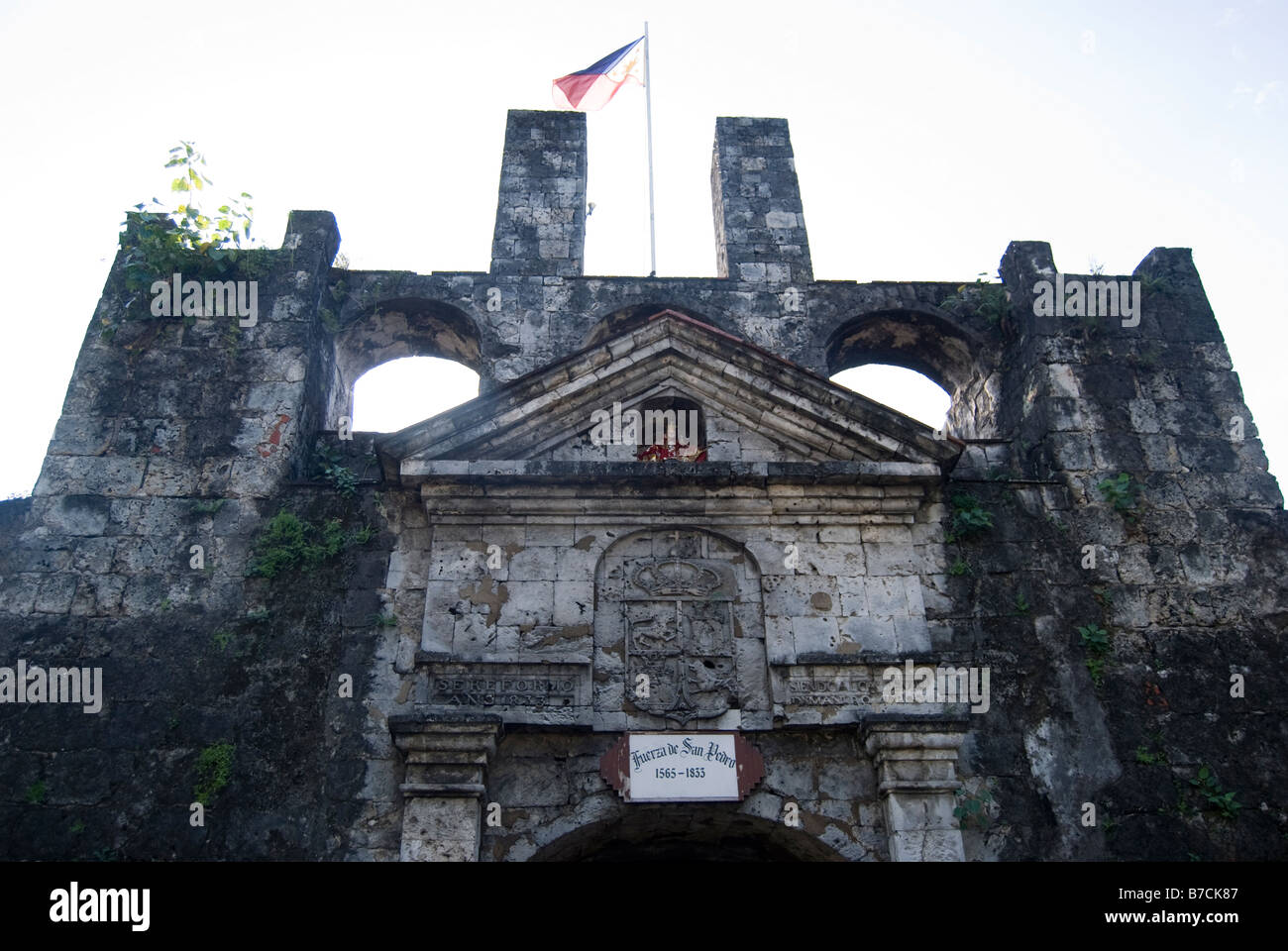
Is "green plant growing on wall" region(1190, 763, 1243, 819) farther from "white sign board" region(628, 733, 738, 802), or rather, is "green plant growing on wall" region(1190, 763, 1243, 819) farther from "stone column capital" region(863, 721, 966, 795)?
"white sign board" region(628, 733, 738, 802)

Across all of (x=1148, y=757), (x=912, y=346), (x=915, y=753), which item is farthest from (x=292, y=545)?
(x=1148, y=757)

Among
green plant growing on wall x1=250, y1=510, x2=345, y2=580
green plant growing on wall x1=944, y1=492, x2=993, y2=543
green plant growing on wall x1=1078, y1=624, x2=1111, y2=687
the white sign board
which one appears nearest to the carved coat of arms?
the white sign board

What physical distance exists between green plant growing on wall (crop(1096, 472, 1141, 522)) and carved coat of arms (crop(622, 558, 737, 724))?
3.57m

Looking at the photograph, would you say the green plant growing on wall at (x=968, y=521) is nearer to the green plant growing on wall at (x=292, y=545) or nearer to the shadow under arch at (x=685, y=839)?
the shadow under arch at (x=685, y=839)

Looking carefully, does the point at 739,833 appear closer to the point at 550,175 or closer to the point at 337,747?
the point at 337,747

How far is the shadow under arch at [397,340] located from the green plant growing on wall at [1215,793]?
7153mm

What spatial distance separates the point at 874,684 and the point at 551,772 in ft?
8.37

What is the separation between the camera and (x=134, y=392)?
992 centimetres

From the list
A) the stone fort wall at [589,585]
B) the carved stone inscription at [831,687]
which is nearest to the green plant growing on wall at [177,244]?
the stone fort wall at [589,585]

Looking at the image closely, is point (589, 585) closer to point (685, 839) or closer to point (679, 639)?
point (679, 639)

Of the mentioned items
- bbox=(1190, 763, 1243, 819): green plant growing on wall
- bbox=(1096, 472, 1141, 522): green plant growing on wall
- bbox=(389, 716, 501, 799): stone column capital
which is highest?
bbox=(1096, 472, 1141, 522): green plant growing on wall

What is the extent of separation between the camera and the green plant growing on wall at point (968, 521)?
30.6ft

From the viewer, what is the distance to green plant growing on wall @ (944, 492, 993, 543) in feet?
30.6
